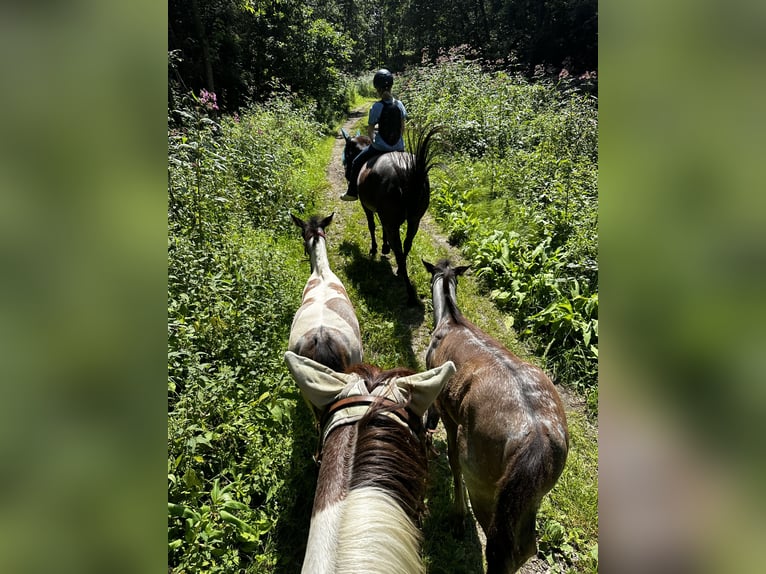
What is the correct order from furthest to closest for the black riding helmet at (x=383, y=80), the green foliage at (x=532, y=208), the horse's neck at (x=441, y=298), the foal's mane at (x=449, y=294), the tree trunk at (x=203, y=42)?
the tree trunk at (x=203, y=42), the black riding helmet at (x=383, y=80), the green foliage at (x=532, y=208), the horse's neck at (x=441, y=298), the foal's mane at (x=449, y=294)

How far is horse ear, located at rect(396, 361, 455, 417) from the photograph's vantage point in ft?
6.41

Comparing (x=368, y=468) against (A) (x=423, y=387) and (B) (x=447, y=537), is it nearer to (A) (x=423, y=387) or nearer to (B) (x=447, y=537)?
(A) (x=423, y=387)

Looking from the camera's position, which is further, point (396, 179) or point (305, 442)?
point (396, 179)

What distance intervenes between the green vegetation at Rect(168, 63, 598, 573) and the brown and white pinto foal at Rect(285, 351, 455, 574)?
1.48 metres

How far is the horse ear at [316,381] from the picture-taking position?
208 cm

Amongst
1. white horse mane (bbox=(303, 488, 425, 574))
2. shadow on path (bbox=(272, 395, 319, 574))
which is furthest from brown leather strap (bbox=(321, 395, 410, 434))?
shadow on path (bbox=(272, 395, 319, 574))

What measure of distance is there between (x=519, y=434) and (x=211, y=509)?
2.22m

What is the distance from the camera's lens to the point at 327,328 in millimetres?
3408

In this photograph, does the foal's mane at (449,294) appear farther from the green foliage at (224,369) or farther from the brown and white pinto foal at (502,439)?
the green foliage at (224,369)

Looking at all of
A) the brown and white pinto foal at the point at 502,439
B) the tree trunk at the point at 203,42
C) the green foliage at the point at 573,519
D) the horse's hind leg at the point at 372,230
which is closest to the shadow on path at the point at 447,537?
the brown and white pinto foal at the point at 502,439
